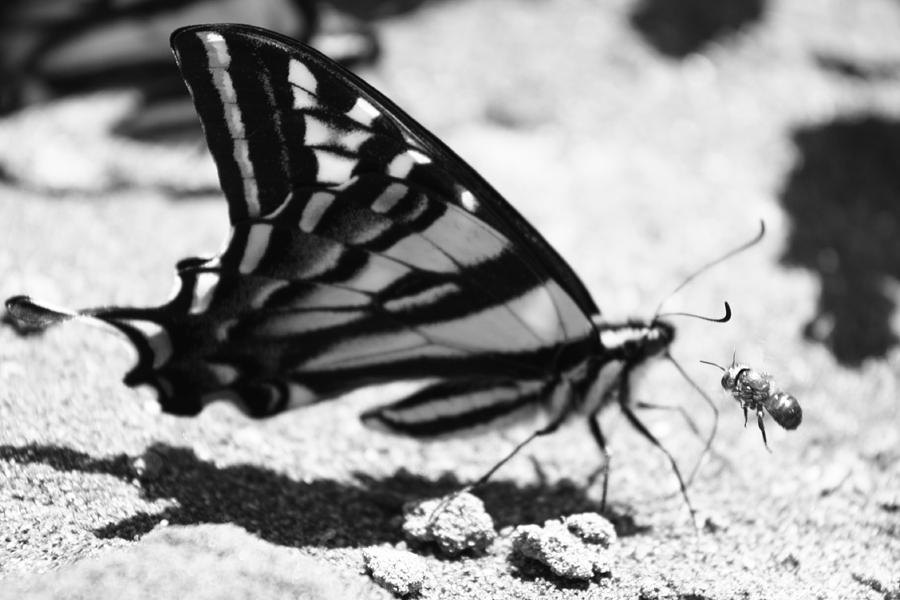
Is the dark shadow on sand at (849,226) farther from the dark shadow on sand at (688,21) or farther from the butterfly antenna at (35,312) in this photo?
the butterfly antenna at (35,312)

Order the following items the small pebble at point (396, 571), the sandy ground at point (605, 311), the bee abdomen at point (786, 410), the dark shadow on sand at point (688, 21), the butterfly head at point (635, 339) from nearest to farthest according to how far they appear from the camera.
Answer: the small pebble at point (396, 571), the sandy ground at point (605, 311), the bee abdomen at point (786, 410), the butterfly head at point (635, 339), the dark shadow on sand at point (688, 21)

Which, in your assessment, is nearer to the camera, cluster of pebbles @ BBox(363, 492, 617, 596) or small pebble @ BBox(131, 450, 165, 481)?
cluster of pebbles @ BBox(363, 492, 617, 596)

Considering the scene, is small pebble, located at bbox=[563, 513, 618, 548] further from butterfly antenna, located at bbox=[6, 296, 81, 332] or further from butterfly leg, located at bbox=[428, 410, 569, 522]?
butterfly antenna, located at bbox=[6, 296, 81, 332]

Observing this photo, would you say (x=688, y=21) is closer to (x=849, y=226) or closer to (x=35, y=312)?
(x=849, y=226)

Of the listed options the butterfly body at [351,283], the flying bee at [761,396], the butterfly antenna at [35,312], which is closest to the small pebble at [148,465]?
the butterfly body at [351,283]

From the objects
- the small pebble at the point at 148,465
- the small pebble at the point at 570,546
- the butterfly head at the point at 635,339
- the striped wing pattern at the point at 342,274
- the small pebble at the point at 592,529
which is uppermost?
the butterfly head at the point at 635,339

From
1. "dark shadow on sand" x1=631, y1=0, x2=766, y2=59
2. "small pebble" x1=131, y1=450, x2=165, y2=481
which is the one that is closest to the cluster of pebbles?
"small pebble" x1=131, y1=450, x2=165, y2=481

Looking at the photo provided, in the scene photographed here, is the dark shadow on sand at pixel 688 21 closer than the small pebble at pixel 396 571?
No
